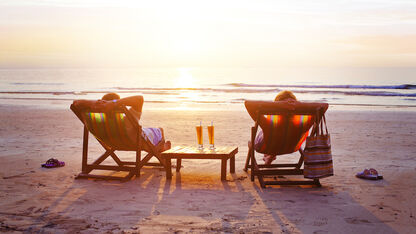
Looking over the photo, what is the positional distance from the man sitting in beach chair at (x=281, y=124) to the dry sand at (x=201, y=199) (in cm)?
31

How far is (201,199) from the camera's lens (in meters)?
4.17

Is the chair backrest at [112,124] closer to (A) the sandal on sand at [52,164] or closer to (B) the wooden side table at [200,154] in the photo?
(B) the wooden side table at [200,154]

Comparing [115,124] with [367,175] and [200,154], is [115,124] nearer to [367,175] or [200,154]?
[200,154]

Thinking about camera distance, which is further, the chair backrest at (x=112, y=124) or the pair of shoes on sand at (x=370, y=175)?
the pair of shoes on sand at (x=370, y=175)

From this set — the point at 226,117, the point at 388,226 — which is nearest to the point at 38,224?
the point at 388,226

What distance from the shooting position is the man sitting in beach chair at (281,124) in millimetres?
4570

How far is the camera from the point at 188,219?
11.7ft

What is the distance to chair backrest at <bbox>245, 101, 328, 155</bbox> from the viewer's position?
4.57 meters

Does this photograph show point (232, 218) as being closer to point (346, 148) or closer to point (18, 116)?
point (346, 148)

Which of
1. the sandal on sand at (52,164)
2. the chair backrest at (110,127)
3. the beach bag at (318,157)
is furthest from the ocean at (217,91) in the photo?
the beach bag at (318,157)

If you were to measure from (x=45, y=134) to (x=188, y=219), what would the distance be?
245 inches

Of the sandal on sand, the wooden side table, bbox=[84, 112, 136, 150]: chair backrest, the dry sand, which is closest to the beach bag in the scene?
the dry sand

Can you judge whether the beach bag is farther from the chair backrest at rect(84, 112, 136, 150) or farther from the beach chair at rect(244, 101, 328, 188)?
the chair backrest at rect(84, 112, 136, 150)

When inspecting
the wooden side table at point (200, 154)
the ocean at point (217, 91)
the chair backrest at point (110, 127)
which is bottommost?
the ocean at point (217, 91)
